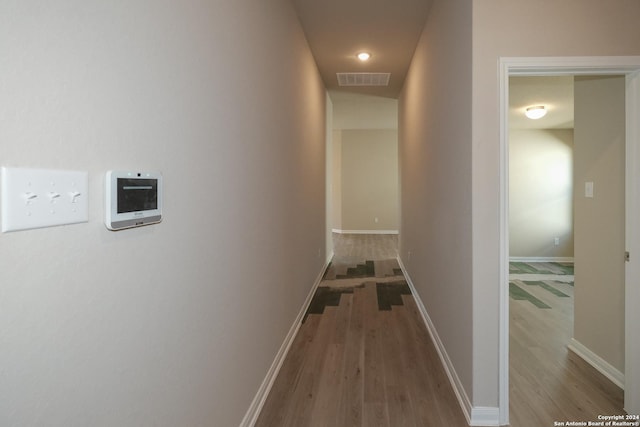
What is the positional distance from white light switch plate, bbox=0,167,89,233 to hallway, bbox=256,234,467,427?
1.71 meters

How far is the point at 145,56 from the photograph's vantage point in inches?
39.4

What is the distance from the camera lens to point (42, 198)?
0.66 meters

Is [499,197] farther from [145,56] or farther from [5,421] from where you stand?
[5,421]

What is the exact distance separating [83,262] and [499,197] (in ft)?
6.32

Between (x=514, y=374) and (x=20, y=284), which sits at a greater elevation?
(x=20, y=284)

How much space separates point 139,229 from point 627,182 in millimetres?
2587

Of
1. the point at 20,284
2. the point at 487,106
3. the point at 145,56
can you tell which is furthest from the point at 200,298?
the point at 487,106

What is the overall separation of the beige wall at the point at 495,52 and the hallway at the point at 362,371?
0.51 meters

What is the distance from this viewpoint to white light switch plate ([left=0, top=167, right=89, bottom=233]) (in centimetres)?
61

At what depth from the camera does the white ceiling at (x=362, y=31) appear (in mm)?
3160

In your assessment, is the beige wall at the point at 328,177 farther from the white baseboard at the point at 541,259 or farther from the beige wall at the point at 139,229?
the white baseboard at the point at 541,259

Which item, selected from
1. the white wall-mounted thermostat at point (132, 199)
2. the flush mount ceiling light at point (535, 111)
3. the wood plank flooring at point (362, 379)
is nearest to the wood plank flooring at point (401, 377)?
the wood plank flooring at point (362, 379)

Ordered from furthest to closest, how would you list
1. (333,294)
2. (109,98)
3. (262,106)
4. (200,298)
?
(333,294) → (262,106) → (200,298) → (109,98)

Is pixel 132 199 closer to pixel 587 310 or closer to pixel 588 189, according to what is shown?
pixel 588 189
